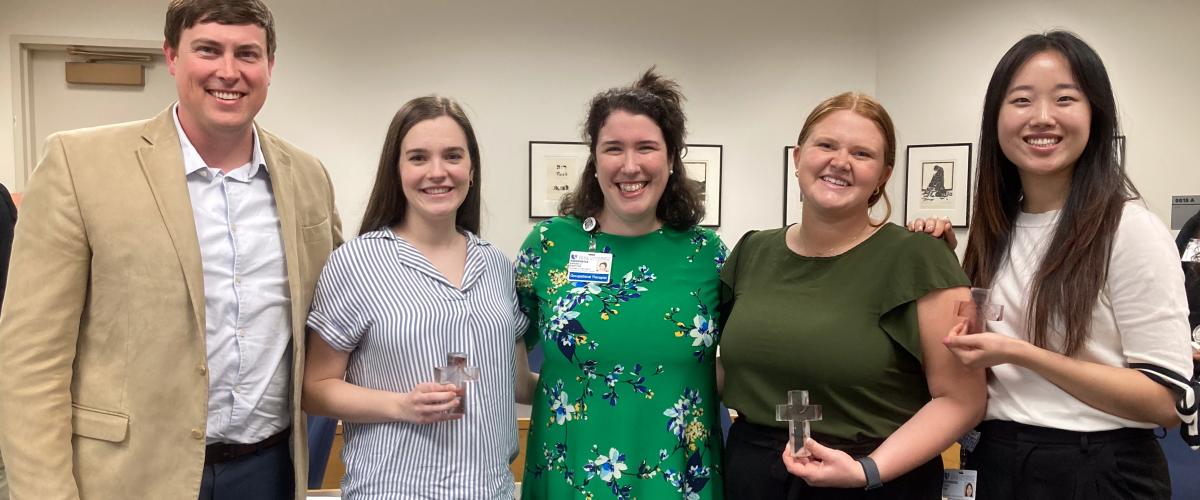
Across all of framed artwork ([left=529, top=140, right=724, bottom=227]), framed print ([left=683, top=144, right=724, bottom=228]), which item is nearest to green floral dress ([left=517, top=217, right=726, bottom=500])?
framed artwork ([left=529, top=140, right=724, bottom=227])

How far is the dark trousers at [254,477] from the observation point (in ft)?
5.75

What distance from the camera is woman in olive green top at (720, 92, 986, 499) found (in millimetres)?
1655

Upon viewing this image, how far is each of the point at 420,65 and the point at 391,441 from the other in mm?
4215

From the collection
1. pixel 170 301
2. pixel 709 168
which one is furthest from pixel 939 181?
pixel 170 301

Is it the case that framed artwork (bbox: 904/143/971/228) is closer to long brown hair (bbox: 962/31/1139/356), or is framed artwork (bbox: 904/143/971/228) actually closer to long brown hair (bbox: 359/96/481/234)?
long brown hair (bbox: 962/31/1139/356)

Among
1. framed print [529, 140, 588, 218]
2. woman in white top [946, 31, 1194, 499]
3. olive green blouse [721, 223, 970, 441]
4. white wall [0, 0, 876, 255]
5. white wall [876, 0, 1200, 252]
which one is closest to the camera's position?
woman in white top [946, 31, 1194, 499]

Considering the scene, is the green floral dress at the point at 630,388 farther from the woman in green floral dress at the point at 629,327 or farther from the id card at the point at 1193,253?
the id card at the point at 1193,253

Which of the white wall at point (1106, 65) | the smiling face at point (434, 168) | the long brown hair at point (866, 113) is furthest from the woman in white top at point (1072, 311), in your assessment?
the white wall at point (1106, 65)

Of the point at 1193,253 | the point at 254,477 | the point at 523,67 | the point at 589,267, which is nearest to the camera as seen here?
the point at 254,477

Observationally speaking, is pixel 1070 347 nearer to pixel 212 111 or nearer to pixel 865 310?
pixel 865 310

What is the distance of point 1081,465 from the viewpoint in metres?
1.62

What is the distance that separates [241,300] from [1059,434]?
1836mm

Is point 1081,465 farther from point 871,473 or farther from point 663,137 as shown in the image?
point 663,137

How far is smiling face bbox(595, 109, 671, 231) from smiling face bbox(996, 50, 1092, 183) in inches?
33.4
